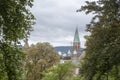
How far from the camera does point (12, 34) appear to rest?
620 inches

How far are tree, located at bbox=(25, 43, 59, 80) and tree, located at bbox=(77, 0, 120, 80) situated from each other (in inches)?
1626

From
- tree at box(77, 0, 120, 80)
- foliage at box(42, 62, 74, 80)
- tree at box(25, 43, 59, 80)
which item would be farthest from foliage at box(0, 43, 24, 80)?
tree at box(25, 43, 59, 80)

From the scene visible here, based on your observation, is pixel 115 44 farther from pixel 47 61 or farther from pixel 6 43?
pixel 47 61

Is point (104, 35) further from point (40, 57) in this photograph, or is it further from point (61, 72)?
point (40, 57)

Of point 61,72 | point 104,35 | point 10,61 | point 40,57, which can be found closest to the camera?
point 10,61

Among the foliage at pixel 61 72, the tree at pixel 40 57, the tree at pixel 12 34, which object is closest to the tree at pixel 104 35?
the tree at pixel 12 34

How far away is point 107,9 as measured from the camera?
26.5m

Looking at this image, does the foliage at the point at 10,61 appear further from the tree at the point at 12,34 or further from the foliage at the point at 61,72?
the foliage at the point at 61,72

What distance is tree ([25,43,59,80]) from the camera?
233ft

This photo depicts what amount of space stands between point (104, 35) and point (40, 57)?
150 ft

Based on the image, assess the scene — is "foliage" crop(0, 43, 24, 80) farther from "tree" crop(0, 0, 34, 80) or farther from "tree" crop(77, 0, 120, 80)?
"tree" crop(77, 0, 120, 80)

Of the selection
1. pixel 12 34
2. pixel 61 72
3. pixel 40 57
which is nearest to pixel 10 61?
pixel 12 34

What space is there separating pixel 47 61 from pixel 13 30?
56.7 m

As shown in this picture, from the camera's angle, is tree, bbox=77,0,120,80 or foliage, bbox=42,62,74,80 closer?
tree, bbox=77,0,120,80
